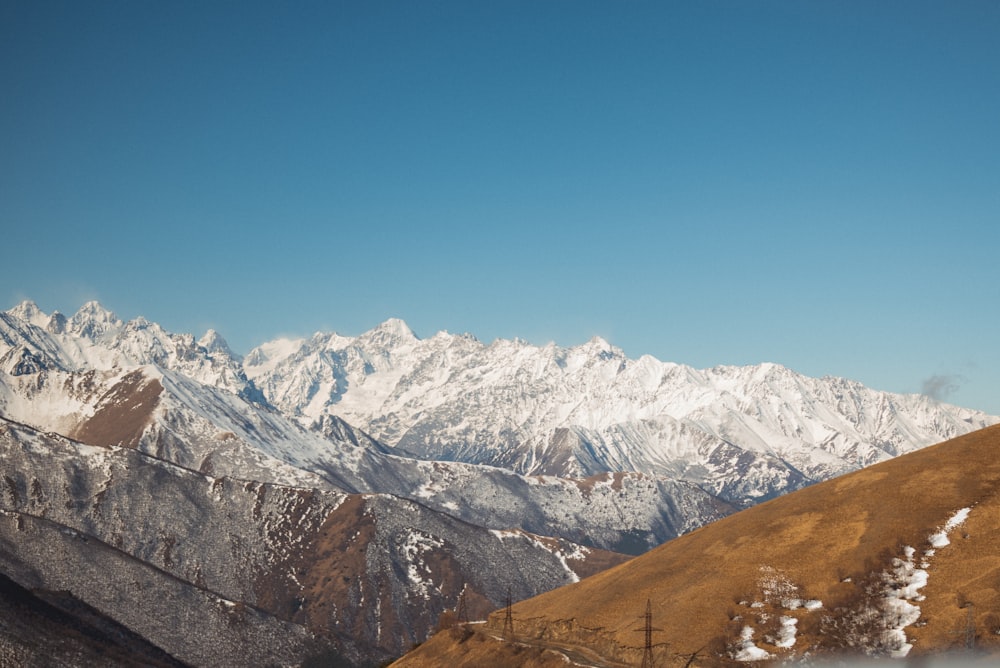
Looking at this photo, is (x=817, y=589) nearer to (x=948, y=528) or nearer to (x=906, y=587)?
(x=906, y=587)

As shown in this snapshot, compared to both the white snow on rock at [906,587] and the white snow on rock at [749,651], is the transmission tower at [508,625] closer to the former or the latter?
the white snow on rock at [749,651]

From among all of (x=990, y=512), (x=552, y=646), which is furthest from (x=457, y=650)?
(x=990, y=512)

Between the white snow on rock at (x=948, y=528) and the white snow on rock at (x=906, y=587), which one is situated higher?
the white snow on rock at (x=948, y=528)

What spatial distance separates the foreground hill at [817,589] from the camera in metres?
148

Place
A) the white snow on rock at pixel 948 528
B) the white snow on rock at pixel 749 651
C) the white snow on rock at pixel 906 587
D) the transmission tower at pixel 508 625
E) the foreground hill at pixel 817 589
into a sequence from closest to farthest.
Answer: the white snow on rock at pixel 749 651 < the white snow on rock at pixel 906 587 < the foreground hill at pixel 817 589 < the white snow on rock at pixel 948 528 < the transmission tower at pixel 508 625

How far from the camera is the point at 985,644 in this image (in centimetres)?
13588

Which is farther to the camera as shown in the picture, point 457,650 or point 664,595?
point 664,595

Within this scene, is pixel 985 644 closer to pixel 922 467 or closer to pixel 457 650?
pixel 922 467

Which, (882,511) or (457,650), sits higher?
(882,511)

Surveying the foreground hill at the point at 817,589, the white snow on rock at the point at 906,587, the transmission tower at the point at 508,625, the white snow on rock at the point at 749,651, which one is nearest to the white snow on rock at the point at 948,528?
the white snow on rock at the point at 906,587

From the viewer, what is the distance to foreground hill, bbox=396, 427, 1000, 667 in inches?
5827

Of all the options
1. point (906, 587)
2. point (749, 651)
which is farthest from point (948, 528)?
point (749, 651)

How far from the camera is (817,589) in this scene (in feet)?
533

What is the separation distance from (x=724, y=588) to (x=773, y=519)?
29173mm
